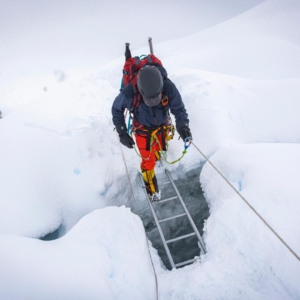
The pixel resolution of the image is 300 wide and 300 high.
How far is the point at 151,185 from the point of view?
3.34m

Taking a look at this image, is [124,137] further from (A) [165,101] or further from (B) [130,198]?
(B) [130,198]

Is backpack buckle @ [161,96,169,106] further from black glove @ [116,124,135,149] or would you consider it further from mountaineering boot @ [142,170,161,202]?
mountaineering boot @ [142,170,161,202]

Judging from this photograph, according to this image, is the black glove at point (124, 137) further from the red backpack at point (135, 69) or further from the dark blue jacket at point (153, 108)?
the red backpack at point (135, 69)

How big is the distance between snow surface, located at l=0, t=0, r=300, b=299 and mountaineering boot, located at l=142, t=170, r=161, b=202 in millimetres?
576

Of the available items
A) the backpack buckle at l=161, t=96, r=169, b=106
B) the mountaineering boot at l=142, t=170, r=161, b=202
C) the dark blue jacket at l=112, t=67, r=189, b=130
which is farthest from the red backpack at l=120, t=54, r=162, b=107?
the mountaineering boot at l=142, t=170, r=161, b=202

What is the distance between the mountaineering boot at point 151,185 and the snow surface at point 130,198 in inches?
22.7

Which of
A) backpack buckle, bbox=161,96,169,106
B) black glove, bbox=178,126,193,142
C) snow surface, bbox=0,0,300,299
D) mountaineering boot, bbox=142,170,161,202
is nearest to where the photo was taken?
snow surface, bbox=0,0,300,299

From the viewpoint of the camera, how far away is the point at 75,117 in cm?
424

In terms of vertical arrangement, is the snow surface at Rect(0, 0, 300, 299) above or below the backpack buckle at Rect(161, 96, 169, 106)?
below

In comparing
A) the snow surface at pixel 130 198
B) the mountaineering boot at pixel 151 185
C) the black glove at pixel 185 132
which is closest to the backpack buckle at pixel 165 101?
the black glove at pixel 185 132

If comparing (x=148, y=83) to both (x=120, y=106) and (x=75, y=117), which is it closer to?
(x=120, y=106)

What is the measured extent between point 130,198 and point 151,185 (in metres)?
0.77

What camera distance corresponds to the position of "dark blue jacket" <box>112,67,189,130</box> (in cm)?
268

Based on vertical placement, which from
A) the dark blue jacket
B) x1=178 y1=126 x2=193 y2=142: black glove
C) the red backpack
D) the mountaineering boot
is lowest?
the mountaineering boot
